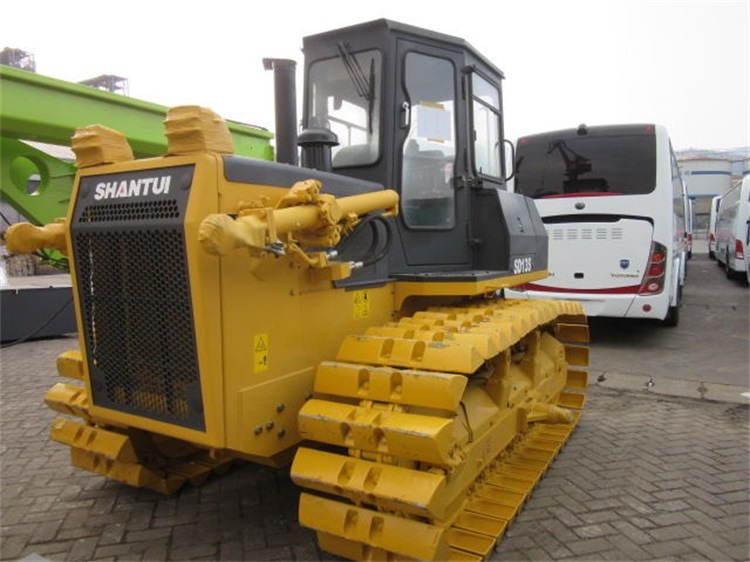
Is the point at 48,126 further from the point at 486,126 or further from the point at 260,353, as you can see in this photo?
the point at 486,126

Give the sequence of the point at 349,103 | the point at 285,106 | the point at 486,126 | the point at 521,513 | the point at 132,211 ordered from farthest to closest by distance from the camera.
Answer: the point at 486,126, the point at 349,103, the point at 521,513, the point at 285,106, the point at 132,211

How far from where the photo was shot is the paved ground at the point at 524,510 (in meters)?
2.98

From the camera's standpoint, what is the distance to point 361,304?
10.8 ft

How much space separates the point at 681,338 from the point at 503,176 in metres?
5.65

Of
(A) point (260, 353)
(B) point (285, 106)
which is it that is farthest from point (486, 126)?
(A) point (260, 353)

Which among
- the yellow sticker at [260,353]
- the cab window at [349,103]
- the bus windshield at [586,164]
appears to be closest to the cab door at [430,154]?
the cab window at [349,103]

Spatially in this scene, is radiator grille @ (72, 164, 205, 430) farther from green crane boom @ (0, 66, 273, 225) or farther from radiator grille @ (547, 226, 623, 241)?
radiator grille @ (547, 226, 623, 241)

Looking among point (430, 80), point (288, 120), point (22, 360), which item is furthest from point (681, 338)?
point (22, 360)

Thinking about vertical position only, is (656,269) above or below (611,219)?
below

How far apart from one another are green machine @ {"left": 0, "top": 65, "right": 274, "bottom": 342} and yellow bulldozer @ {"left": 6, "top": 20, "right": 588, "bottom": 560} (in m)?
0.32

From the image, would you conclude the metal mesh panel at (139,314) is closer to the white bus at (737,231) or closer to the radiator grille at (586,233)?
the radiator grille at (586,233)

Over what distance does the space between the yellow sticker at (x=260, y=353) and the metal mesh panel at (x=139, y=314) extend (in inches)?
10.3

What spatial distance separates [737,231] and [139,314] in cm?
1533

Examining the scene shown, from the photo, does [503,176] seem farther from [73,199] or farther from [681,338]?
[681,338]
